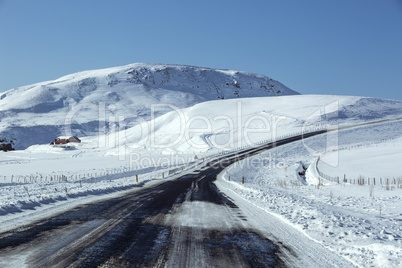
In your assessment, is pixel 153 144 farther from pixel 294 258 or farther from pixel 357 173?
pixel 294 258

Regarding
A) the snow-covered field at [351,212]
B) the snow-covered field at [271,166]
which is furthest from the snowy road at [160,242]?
the snow-covered field at [271,166]

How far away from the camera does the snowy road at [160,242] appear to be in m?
6.05

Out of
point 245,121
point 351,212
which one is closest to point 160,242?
point 351,212

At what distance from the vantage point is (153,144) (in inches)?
3049

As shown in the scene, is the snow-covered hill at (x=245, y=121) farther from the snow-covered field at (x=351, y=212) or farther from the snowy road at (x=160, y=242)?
the snowy road at (x=160, y=242)

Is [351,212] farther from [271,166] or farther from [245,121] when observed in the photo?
[245,121]

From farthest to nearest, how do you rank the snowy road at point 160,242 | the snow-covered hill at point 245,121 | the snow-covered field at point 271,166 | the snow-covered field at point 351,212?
the snow-covered hill at point 245,121 → the snow-covered field at point 271,166 → the snow-covered field at point 351,212 → the snowy road at point 160,242

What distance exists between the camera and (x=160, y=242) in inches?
289

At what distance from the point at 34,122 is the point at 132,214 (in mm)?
189848

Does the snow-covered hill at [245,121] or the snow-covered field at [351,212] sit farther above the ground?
the snow-covered hill at [245,121]

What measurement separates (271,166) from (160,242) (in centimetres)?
4145

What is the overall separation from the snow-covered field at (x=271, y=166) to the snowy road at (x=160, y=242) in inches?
38.4

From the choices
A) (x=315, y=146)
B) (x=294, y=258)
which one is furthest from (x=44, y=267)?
(x=315, y=146)

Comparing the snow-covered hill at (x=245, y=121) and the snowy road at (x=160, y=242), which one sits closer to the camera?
A: the snowy road at (x=160, y=242)
